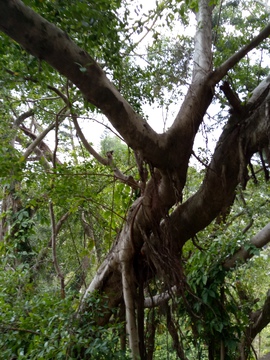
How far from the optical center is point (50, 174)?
2.77 meters

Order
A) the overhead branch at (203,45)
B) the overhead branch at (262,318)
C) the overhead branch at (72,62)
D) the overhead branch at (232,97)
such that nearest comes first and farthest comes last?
1. the overhead branch at (72,62)
2. the overhead branch at (232,97)
3. the overhead branch at (203,45)
4. the overhead branch at (262,318)

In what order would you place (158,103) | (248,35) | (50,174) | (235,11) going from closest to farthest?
(50,174) < (248,35) < (158,103) < (235,11)

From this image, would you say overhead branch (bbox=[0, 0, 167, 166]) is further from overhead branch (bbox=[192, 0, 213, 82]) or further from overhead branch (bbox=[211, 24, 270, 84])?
overhead branch (bbox=[192, 0, 213, 82])

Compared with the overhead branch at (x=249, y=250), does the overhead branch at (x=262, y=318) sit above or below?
below

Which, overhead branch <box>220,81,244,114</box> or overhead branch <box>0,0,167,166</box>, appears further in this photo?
overhead branch <box>220,81,244,114</box>

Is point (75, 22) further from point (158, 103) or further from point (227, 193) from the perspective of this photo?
point (158, 103)

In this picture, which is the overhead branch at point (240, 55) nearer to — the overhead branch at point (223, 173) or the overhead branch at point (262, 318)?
the overhead branch at point (223, 173)

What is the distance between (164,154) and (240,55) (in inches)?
32.1

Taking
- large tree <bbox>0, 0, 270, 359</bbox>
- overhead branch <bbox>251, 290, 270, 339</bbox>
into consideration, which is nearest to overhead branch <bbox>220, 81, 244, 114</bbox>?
large tree <bbox>0, 0, 270, 359</bbox>

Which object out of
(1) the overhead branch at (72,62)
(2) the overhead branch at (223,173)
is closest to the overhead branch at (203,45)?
(2) the overhead branch at (223,173)

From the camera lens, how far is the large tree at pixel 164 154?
68.2 inches

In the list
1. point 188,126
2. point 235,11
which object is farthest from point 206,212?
point 235,11

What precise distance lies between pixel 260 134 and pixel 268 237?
1102 mm

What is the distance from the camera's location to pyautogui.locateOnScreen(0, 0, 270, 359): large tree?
5.69 ft
